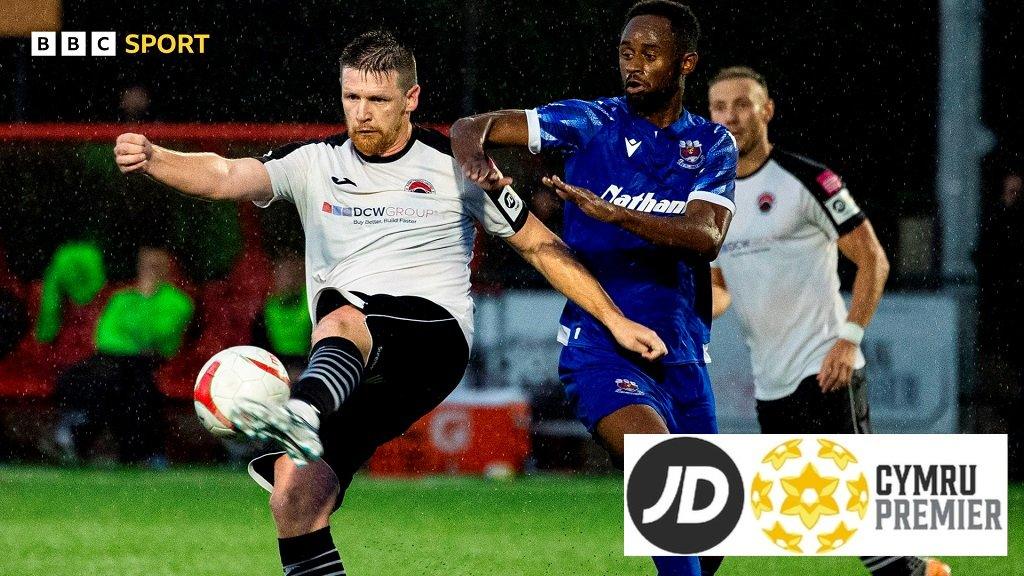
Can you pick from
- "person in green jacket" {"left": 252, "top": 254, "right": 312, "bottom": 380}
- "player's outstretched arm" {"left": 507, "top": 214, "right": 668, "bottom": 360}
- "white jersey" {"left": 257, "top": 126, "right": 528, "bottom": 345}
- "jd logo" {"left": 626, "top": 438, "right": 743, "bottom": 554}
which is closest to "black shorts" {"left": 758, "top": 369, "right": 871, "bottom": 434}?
"jd logo" {"left": 626, "top": 438, "right": 743, "bottom": 554}

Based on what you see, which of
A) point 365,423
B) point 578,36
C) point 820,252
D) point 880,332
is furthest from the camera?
point 578,36

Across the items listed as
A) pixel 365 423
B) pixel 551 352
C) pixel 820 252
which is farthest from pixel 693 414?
pixel 551 352

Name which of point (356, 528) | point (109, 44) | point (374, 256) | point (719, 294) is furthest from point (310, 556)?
point (109, 44)

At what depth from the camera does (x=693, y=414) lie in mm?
4824

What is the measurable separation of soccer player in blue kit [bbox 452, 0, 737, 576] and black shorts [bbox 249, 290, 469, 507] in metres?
0.38

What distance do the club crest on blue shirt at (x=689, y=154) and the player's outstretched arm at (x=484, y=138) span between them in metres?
0.50

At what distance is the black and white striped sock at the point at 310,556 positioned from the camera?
4414 millimetres

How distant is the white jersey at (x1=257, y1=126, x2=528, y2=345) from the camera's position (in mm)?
4836

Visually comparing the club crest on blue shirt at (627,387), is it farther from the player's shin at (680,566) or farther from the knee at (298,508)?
the knee at (298,508)

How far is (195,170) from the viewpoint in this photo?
4.69m

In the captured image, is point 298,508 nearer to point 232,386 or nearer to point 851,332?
point 232,386

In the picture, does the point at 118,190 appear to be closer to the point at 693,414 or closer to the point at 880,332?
the point at 880,332

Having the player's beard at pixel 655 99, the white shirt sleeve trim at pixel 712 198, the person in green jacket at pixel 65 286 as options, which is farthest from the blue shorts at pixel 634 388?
the person in green jacket at pixel 65 286

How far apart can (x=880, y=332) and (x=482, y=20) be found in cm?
377
